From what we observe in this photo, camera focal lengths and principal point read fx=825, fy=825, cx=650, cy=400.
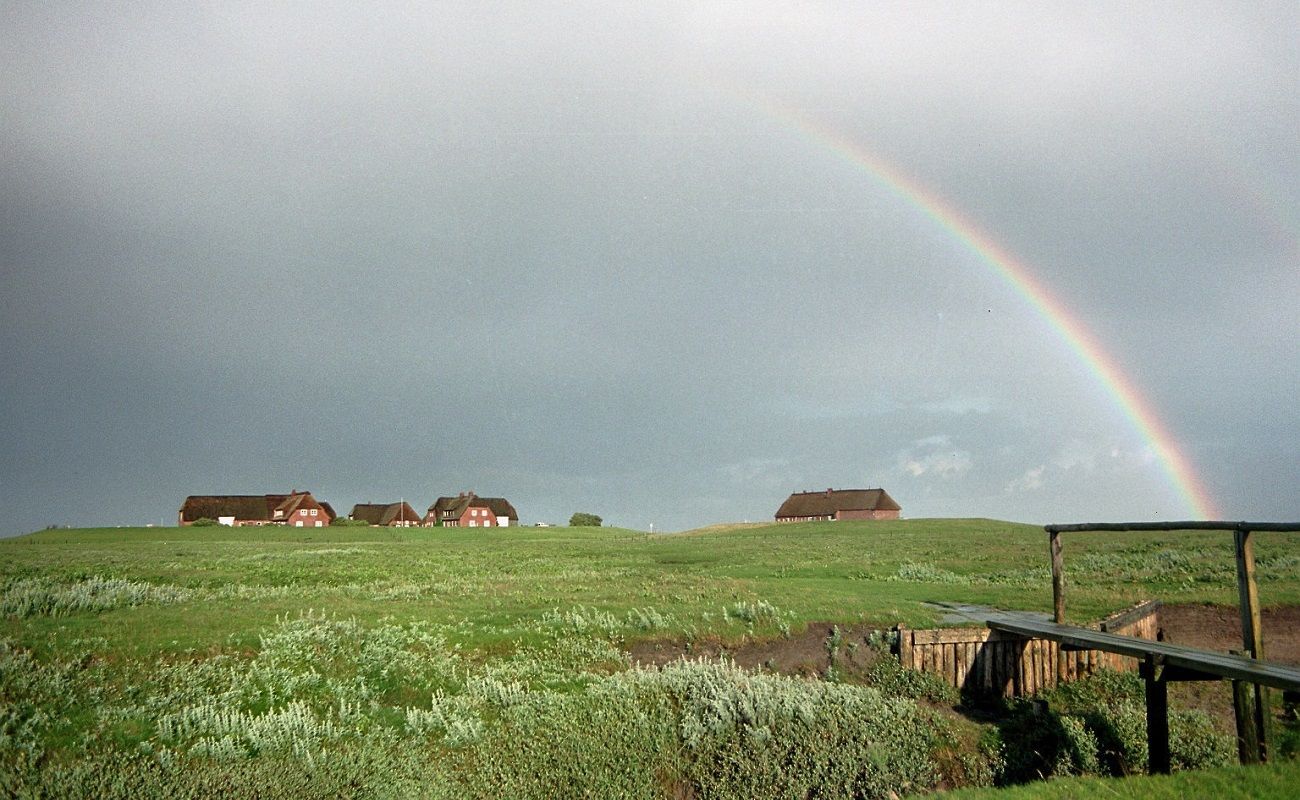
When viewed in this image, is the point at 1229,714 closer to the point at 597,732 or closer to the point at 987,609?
the point at 987,609

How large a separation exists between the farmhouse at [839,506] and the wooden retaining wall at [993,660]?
394 feet

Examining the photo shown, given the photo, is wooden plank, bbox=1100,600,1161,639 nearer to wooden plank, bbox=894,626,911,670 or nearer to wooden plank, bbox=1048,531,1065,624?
wooden plank, bbox=1048,531,1065,624

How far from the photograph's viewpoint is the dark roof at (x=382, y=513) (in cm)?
14862

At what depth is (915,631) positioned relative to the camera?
18484mm

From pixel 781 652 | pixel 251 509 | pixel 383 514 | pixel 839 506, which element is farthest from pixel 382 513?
pixel 781 652

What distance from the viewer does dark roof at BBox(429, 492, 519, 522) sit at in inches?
6068

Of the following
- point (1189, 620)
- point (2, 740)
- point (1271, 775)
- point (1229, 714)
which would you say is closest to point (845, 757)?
point (1271, 775)

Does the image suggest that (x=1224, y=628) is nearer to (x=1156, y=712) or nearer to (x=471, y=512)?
(x=1156, y=712)

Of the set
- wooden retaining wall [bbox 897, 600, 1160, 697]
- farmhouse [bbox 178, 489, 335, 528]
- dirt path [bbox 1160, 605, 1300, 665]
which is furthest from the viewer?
farmhouse [bbox 178, 489, 335, 528]

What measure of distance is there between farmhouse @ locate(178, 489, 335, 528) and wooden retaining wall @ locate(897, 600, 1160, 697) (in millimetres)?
128953

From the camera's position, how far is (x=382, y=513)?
15812cm

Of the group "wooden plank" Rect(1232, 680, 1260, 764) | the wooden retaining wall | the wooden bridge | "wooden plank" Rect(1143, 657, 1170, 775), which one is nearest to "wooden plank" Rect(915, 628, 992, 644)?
the wooden retaining wall

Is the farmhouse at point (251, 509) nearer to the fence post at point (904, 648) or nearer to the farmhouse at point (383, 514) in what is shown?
the farmhouse at point (383, 514)

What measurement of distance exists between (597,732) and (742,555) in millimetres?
36886
